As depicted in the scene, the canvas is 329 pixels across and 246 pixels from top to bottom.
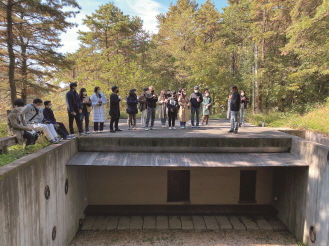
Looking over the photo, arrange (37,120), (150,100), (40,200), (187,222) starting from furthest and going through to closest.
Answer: (150,100) → (187,222) → (37,120) → (40,200)

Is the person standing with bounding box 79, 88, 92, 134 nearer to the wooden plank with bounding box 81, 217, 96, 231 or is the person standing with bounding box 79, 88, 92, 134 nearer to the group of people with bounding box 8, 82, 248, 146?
the group of people with bounding box 8, 82, 248, 146

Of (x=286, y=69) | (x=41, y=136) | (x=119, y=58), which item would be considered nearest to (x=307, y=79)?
(x=286, y=69)

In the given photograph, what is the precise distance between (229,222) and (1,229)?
7.21m

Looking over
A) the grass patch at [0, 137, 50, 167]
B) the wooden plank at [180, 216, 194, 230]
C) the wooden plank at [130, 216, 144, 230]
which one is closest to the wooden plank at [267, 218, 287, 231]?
the wooden plank at [180, 216, 194, 230]

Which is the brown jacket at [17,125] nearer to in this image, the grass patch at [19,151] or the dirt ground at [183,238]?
the grass patch at [19,151]

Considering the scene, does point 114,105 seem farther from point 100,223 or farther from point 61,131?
point 100,223

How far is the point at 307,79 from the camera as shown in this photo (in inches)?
619

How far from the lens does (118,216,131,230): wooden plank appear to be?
816 centimetres

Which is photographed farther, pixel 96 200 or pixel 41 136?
pixel 96 200

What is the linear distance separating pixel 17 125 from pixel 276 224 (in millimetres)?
9027

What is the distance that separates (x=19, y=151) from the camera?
545 centimetres

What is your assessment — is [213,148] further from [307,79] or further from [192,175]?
[307,79]

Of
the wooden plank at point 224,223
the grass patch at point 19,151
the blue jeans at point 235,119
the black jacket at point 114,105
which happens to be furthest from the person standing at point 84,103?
the wooden plank at point 224,223

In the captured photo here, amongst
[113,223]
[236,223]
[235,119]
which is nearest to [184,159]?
[235,119]
